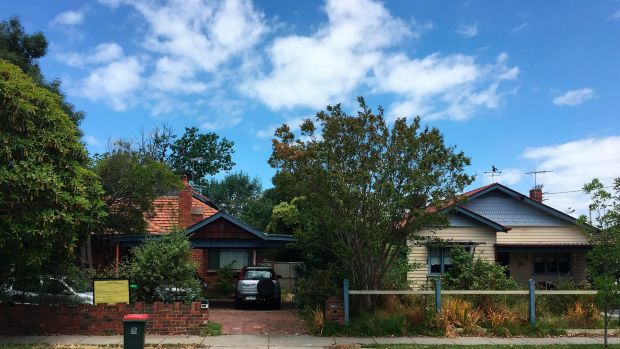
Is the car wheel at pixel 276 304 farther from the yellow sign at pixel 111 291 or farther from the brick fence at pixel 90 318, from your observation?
the yellow sign at pixel 111 291

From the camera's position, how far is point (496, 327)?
1299 cm

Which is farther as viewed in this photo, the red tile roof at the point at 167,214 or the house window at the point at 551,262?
the house window at the point at 551,262

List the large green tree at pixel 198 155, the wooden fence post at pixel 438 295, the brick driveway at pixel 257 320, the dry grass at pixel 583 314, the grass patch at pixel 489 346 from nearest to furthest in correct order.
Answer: the grass patch at pixel 489 346 < the wooden fence post at pixel 438 295 < the brick driveway at pixel 257 320 < the dry grass at pixel 583 314 < the large green tree at pixel 198 155

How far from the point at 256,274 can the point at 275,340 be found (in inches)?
283

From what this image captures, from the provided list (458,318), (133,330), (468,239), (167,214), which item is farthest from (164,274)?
(468,239)

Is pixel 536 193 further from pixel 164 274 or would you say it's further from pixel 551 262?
pixel 164 274

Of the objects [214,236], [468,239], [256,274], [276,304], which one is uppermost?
[214,236]

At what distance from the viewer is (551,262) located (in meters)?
26.7

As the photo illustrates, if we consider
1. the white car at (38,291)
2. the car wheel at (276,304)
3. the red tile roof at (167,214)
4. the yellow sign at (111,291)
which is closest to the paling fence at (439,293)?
the yellow sign at (111,291)

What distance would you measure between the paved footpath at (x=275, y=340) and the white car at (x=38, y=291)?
1.10 meters

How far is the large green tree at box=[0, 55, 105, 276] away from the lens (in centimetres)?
1086

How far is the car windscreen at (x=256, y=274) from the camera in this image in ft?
61.9

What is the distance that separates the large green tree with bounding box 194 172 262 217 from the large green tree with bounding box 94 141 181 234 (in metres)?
47.3

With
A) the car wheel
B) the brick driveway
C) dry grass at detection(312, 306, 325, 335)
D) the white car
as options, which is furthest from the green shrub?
the car wheel
